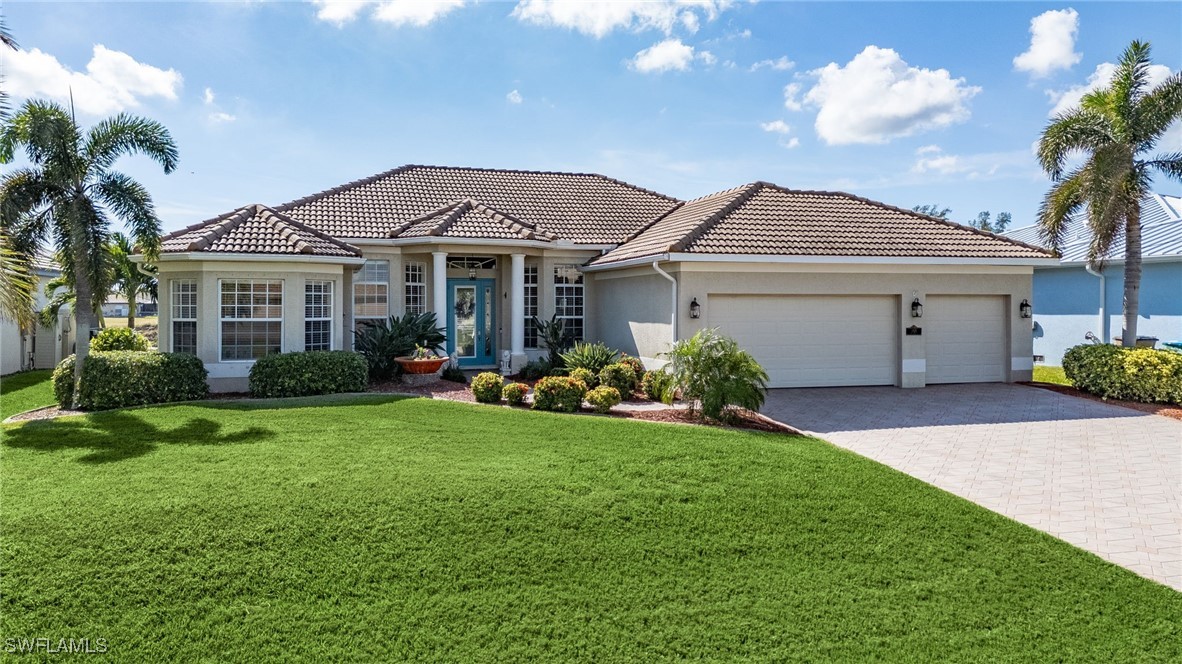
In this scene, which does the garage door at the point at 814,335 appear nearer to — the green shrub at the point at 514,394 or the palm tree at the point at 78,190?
the green shrub at the point at 514,394

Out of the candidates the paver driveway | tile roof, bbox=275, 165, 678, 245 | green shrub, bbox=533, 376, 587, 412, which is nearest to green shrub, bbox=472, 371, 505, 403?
green shrub, bbox=533, 376, 587, 412

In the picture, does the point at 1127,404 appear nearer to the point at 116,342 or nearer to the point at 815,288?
the point at 815,288

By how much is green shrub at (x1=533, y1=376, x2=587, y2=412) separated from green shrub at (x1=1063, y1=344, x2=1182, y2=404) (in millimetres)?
11571

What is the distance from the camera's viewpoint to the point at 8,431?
10.0m

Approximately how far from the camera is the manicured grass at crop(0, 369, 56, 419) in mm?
13256

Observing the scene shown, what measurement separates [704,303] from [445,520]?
940cm

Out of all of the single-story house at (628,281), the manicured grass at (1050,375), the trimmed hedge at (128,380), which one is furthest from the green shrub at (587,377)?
→ the manicured grass at (1050,375)

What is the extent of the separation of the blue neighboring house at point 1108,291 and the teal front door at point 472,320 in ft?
54.0

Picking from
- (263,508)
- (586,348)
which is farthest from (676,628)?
(586,348)

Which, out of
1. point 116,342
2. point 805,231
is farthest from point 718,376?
point 116,342

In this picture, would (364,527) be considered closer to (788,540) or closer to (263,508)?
(263,508)

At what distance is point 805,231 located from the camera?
16.2 metres

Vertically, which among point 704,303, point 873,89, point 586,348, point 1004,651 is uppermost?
point 873,89

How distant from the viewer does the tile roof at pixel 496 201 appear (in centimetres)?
1853
